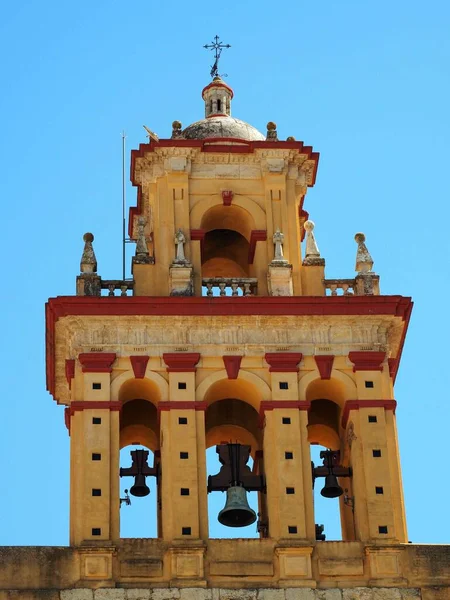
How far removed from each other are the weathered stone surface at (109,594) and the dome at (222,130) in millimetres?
11944

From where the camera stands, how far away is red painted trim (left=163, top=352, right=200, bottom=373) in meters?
49.2

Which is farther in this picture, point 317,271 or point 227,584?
point 317,271

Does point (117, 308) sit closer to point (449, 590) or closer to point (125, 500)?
point (125, 500)

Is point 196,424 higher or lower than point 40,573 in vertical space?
higher

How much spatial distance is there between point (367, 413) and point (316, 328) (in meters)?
2.19

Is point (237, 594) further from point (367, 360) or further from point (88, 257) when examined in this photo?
point (88, 257)

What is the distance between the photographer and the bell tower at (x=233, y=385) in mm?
A: 47000

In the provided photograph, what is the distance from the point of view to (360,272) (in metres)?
51.2

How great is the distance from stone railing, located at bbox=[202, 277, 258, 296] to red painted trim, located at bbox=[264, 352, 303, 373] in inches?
74.8

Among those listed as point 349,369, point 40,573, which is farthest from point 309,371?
point 40,573

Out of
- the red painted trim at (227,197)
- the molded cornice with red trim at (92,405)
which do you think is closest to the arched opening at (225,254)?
the red painted trim at (227,197)

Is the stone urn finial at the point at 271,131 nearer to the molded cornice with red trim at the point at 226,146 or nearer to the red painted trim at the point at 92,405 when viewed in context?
the molded cornice with red trim at the point at 226,146

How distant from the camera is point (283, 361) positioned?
4938 centimetres

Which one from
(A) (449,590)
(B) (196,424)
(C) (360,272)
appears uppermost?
(C) (360,272)
